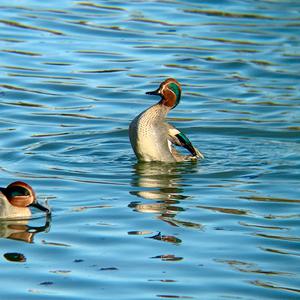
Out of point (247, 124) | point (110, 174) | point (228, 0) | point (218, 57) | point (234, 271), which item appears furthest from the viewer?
point (228, 0)

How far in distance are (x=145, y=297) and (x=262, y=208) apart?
3.19 m

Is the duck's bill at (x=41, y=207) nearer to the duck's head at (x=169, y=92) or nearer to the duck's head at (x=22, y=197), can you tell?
the duck's head at (x=22, y=197)

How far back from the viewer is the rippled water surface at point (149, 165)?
10.1 m

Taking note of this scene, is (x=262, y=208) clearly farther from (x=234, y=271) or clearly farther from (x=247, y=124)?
(x=247, y=124)

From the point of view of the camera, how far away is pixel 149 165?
564 inches

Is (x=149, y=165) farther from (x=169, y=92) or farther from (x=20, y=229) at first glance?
(x=20, y=229)

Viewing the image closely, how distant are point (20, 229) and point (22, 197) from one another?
1.32ft

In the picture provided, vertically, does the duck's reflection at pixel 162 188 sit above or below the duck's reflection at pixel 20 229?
above

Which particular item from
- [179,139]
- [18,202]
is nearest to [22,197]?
[18,202]

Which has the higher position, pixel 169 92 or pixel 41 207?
pixel 169 92

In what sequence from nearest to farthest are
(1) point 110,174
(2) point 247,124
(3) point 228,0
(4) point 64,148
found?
(1) point 110,174 → (4) point 64,148 → (2) point 247,124 → (3) point 228,0

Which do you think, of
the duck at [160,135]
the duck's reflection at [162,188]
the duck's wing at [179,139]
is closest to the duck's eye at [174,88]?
the duck at [160,135]

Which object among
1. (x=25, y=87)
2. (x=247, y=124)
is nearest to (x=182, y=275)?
(x=247, y=124)

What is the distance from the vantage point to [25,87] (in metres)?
18.6
